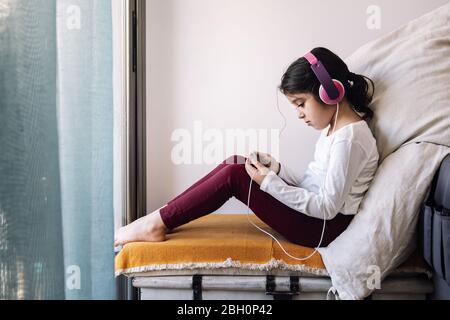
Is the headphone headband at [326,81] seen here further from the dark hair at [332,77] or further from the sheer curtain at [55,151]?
A: the sheer curtain at [55,151]

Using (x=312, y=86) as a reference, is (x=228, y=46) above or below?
above

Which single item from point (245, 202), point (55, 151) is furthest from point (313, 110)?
point (55, 151)

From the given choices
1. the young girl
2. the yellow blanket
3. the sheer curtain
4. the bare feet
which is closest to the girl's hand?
the young girl

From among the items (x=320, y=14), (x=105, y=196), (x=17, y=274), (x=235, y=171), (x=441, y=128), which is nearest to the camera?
(x=17, y=274)

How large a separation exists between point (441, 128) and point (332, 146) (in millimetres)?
284

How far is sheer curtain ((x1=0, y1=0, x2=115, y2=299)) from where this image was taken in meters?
0.56

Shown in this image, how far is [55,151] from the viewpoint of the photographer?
65 cm

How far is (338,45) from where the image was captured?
1617 millimetres

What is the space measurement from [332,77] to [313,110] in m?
0.11

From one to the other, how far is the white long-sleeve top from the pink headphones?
0.28ft

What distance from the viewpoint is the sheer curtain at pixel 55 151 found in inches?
22.1
